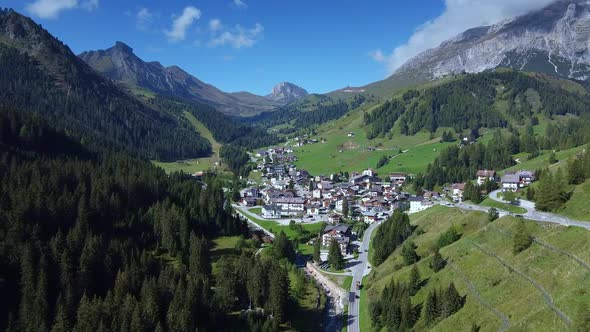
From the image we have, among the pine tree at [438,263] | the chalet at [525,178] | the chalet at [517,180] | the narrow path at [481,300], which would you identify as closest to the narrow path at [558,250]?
the narrow path at [481,300]

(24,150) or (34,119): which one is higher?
(34,119)

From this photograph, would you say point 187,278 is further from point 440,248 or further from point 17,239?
point 440,248

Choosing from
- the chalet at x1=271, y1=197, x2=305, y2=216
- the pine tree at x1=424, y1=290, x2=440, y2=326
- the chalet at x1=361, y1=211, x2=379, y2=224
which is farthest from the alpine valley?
the chalet at x1=271, y1=197, x2=305, y2=216

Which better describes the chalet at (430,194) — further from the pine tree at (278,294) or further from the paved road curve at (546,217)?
the pine tree at (278,294)

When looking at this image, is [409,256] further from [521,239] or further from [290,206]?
[290,206]

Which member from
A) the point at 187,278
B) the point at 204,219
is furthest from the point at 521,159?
the point at 187,278

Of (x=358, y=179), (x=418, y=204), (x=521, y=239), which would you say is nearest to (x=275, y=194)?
(x=358, y=179)

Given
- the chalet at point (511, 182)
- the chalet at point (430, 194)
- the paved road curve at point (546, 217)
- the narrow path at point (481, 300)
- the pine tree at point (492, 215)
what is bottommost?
the narrow path at point (481, 300)

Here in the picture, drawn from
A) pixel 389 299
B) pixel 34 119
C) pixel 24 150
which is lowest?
pixel 389 299
